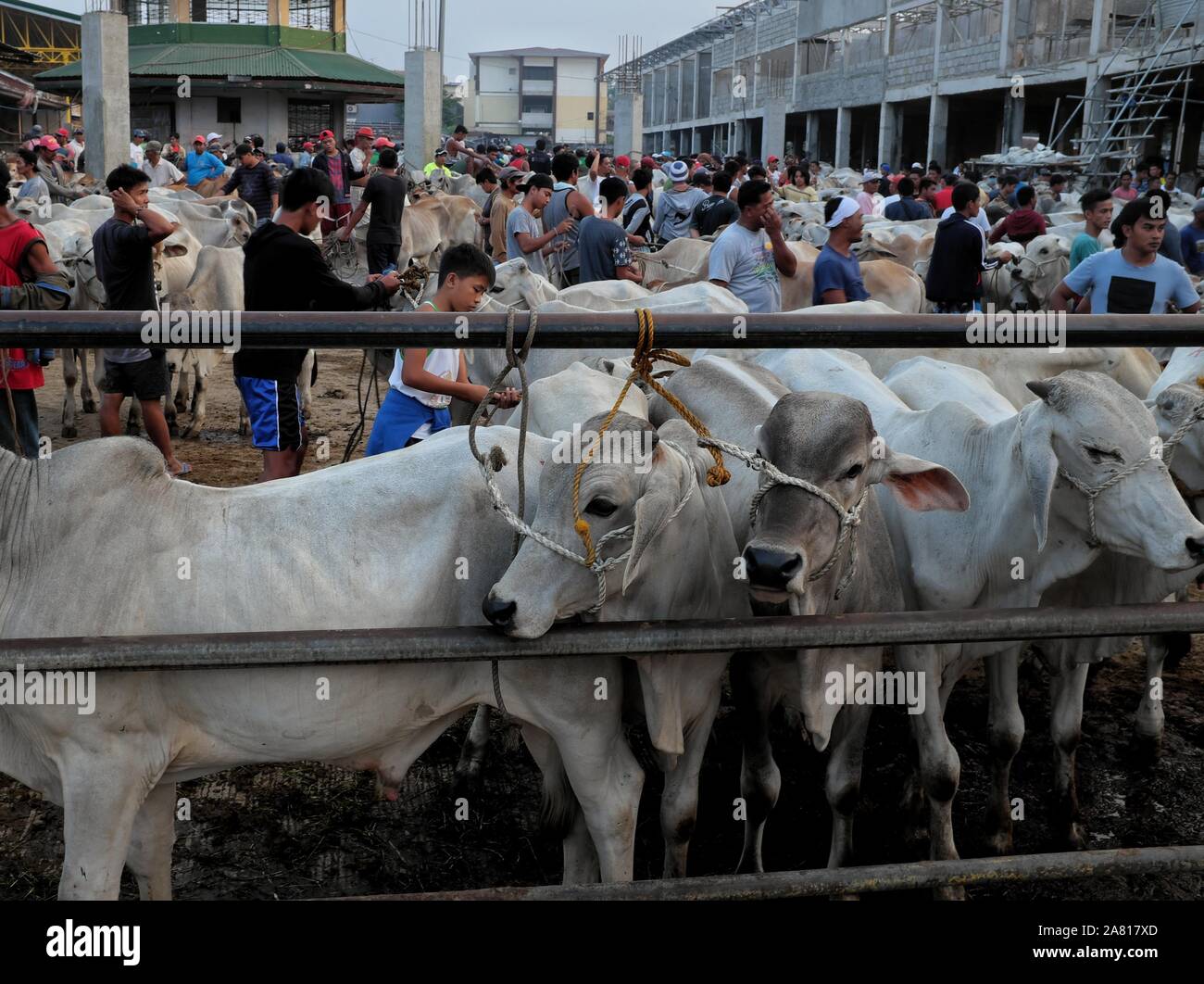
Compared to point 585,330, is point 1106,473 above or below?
below

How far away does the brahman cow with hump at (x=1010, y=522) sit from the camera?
130 inches

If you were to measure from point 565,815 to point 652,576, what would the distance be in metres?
0.79

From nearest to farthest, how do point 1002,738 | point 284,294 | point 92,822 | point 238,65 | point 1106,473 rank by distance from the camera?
point 92,822, point 1106,473, point 1002,738, point 284,294, point 238,65

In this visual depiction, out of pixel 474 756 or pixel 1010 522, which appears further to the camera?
pixel 474 756

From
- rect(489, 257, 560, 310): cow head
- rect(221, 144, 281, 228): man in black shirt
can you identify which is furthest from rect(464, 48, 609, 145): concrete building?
rect(489, 257, 560, 310): cow head

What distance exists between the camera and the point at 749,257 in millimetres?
8180

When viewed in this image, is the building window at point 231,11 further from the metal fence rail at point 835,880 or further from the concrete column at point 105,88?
the metal fence rail at point 835,880

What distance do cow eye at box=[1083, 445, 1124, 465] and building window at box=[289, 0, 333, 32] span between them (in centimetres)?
4845

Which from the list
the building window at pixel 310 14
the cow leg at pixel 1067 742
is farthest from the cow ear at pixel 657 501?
the building window at pixel 310 14

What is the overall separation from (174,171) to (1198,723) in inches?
817

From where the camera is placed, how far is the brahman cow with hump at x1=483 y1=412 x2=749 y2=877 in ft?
9.05

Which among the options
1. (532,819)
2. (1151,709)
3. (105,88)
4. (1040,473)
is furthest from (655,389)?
(105,88)

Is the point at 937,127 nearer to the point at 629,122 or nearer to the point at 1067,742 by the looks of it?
the point at 629,122

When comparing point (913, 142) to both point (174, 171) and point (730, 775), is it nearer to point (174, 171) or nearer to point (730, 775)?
point (174, 171)
